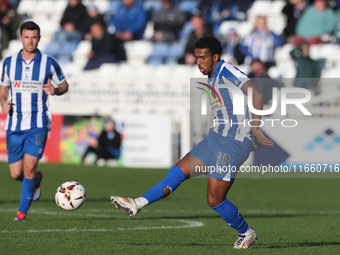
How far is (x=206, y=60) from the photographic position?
786cm

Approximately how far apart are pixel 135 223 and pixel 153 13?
46.3 feet

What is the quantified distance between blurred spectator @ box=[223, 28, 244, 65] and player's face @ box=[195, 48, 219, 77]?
13.3 m

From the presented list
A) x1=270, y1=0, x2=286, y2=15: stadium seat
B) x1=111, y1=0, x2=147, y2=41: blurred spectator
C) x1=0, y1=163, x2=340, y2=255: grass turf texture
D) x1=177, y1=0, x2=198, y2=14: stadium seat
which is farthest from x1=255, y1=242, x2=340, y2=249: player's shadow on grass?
x1=177, y1=0, x2=198, y2=14: stadium seat

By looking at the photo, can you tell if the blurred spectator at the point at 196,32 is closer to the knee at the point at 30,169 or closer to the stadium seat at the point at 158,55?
the stadium seat at the point at 158,55

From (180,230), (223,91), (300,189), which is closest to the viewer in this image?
(223,91)

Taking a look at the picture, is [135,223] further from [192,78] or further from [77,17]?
[77,17]

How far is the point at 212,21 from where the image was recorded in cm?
2317

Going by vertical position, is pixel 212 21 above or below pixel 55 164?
above

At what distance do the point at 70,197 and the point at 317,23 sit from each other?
45.8 ft

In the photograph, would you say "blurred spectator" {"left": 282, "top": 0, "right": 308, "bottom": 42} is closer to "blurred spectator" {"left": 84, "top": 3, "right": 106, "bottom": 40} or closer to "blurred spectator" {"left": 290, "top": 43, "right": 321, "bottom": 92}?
"blurred spectator" {"left": 290, "top": 43, "right": 321, "bottom": 92}

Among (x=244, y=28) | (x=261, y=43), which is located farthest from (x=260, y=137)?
(x=244, y=28)

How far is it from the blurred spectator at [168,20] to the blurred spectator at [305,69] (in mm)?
4298

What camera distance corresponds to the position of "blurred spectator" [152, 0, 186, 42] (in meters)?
22.8

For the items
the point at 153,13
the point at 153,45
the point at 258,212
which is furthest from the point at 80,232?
the point at 153,13
